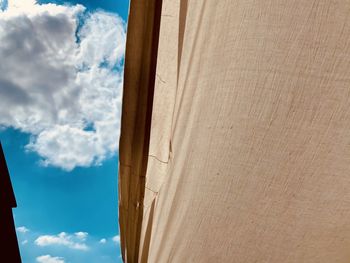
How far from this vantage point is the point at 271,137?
64cm

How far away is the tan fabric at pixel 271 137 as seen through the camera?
23.7 inches

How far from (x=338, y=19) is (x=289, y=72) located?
111 mm

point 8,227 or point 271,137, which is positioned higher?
point 8,227

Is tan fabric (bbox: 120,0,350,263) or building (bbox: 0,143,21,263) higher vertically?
building (bbox: 0,143,21,263)

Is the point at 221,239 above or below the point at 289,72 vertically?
below

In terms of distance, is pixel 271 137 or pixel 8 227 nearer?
pixel 271 137

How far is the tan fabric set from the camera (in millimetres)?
602

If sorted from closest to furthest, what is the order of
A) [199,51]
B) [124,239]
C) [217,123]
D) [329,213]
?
[329,213] < [217,123] < [199,51] < [124,239]

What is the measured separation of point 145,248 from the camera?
4.65 feet

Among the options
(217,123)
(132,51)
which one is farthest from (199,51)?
(132,51)

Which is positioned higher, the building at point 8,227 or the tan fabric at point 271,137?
the building at point 8,227

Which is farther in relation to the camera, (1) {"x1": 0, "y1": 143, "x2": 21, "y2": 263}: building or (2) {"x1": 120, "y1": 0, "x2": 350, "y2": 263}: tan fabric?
(1) {"x1": 0, "y1": 143, "x2": 21, "y2": 263}: building

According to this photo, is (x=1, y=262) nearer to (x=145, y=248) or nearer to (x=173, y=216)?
(x=145, y=248)

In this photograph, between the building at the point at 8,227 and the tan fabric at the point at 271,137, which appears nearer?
the tan fabric at the point at 271,137
